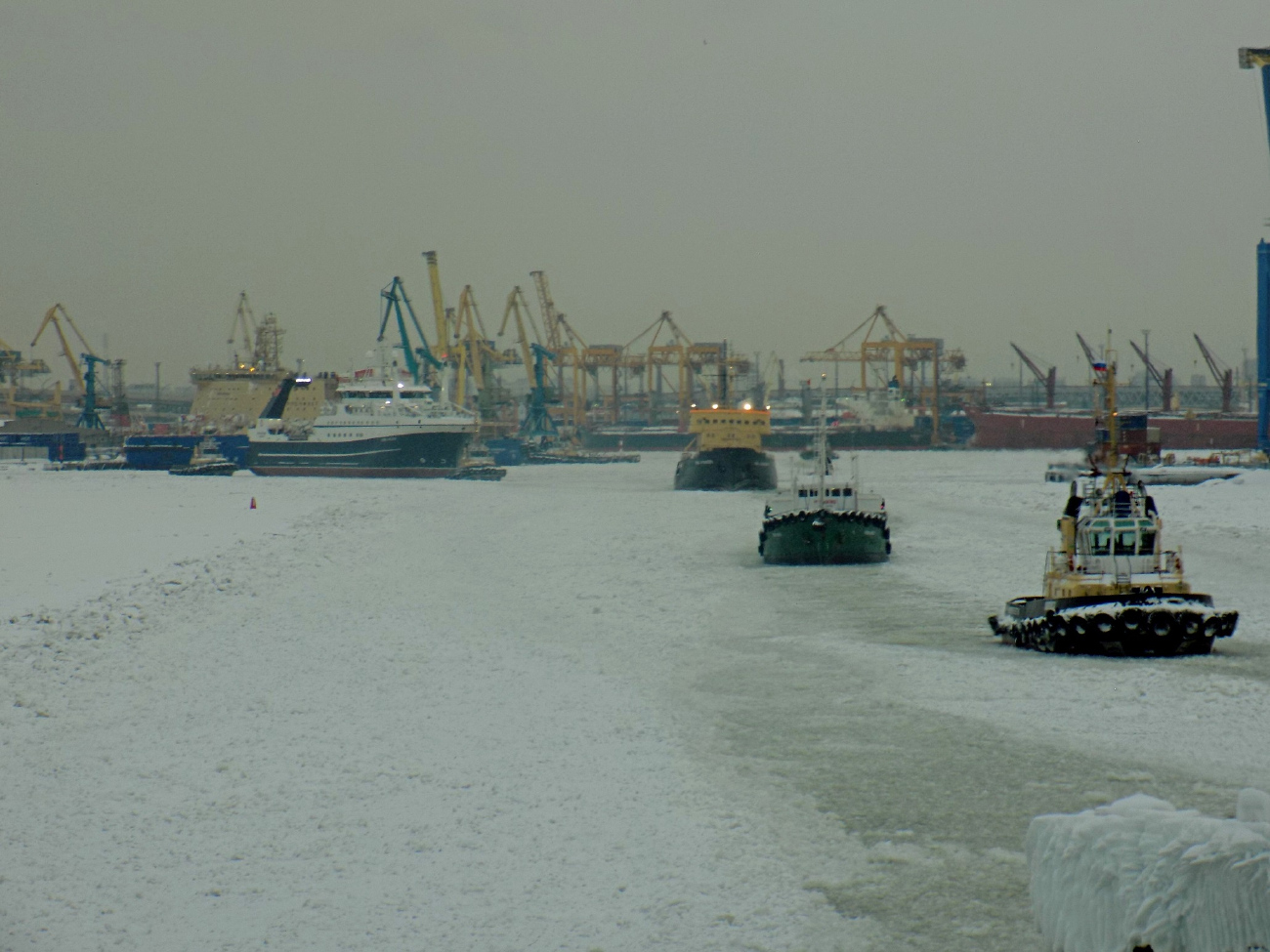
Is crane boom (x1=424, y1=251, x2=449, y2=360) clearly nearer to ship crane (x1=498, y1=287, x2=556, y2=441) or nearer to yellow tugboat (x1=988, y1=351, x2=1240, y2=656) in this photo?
ship crane (x1=498, y1=287, x2=556, y2=441)

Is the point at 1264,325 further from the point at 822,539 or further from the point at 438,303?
the point at 438,303

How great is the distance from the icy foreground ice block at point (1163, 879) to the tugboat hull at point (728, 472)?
165 feet

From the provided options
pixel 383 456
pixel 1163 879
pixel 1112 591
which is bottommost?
pixel 1112 591

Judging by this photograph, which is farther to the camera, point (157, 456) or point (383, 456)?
point (157, 456)

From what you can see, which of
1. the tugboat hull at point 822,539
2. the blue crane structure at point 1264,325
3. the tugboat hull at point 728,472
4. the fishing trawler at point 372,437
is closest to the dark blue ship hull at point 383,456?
the fishing trawler at point 372,437

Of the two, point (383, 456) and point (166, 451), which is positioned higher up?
point (166, 451)

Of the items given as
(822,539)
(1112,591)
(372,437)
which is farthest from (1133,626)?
(372,437)

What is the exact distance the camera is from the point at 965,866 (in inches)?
281

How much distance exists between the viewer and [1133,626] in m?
13.7

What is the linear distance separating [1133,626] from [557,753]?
7.32 meters

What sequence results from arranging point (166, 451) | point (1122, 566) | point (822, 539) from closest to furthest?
1. point (1122, 566)
2. point (822, 539)
3. point (166, 451)

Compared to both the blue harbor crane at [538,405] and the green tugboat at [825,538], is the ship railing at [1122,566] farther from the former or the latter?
the blue harbor crane at [538,405]

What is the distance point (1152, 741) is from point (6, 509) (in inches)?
1381

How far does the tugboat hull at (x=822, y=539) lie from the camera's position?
2452 cm
